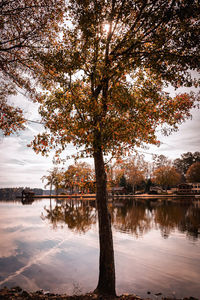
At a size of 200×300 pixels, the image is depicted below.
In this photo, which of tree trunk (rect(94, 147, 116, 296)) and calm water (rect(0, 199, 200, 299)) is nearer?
tree trunk (rect(94, 147, 116, 296))

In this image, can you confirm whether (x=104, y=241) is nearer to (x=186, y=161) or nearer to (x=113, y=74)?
(x=113, y=74)

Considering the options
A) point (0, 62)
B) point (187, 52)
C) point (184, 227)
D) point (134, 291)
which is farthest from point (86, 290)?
point (184, 227)

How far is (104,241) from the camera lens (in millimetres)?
6660

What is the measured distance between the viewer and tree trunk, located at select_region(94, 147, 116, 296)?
6.33 m

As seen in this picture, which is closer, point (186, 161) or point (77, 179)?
point (77, 179)

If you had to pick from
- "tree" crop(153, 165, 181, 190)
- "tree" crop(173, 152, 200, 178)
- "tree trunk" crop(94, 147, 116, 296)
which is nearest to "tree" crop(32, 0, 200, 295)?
"tree trunk" crop(94, 147, 116, 296)

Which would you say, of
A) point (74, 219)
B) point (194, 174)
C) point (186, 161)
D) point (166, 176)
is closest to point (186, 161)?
point (186, 161)

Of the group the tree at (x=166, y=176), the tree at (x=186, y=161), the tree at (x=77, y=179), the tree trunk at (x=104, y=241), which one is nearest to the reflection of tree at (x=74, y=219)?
the tree trunk at (x=104, y=241)

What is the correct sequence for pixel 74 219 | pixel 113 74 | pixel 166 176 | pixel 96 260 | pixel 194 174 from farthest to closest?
1. pixel 194 174
2. pixel 166 176
3. pixel 74 219
4. pixel 96 260
5. pixel 113 74

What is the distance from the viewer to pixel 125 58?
20.1 ft

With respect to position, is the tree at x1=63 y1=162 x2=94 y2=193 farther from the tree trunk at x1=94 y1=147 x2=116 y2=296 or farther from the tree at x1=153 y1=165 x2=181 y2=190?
the tree at x1=153 y1=165 x2=181 y2=190

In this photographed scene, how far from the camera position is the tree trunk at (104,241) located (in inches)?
249

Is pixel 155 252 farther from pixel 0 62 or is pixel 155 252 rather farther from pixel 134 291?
pixel 0 62

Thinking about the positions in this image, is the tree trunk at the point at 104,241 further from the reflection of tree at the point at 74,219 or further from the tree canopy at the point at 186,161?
the tree canopy at the point at 186,161
